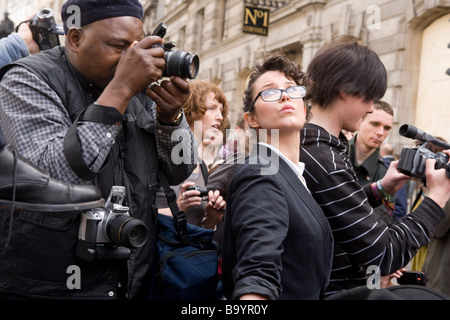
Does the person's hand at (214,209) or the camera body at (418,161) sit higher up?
the camera body at (418,161)

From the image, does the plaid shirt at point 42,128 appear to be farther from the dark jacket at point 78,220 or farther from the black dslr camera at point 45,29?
the black dslr camera at point 45,29

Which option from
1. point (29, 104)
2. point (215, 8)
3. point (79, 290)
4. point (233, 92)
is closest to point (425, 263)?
point (79, 290)

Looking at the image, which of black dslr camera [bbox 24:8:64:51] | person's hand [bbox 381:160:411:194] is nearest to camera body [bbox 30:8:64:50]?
black dslr camera [bbox 24:8:64:51]

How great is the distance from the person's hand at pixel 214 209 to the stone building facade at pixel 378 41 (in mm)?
6009

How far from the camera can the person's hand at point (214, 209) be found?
2635 mm

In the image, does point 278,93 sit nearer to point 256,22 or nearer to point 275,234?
point 275,234

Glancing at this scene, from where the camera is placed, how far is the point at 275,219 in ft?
4.75

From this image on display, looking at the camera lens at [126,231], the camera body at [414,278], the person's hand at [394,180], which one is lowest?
the camera body at [414,278]

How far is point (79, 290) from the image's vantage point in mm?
1556

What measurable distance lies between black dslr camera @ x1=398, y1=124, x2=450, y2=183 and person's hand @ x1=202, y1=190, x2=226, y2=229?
0.96 m

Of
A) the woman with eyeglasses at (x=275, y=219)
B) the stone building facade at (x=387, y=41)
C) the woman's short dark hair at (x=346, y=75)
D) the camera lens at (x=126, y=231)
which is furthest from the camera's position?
the stone building facade at (x=387, y=41)

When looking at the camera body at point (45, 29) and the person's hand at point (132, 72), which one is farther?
the camera body at point (45, 29)

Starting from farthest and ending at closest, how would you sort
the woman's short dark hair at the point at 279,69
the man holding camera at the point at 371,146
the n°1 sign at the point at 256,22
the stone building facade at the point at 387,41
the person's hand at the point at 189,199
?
the n°1 sign at the point at 256,22
the stone building facade at the point at 387,41
the man holding camera at the point at 371,146
the person's hand at the point at 189,199
the woman's short dark hair at the point at 279,69

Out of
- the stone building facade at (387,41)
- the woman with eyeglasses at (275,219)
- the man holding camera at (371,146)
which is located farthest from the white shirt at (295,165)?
the stone building facade at (387,41)
